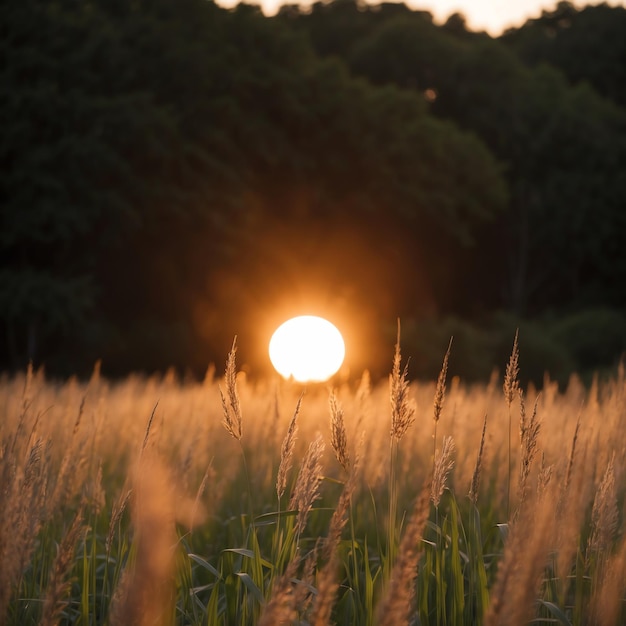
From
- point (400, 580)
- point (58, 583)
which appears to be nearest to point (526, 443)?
point (400, 580)

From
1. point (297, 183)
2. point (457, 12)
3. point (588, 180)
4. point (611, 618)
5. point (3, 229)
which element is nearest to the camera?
point (611, 618)

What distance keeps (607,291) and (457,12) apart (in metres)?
16.2

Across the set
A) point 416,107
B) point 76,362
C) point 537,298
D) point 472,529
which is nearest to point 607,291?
point 537,298

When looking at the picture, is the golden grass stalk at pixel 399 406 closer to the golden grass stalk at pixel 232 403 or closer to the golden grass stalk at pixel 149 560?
the golden grass stalk at pixel 232 403

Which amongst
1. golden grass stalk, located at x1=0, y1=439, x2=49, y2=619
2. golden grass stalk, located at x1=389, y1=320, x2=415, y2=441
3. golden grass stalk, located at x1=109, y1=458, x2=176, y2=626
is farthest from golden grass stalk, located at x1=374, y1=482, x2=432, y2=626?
golden grass stalk, located at x1=0, y1=439, x2=49, y2=619

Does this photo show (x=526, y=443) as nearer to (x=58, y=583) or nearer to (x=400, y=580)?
(x=400, y=580)

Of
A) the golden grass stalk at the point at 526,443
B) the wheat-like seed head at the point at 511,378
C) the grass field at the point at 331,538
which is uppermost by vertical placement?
the wheat-like seed head at the point at 511,378

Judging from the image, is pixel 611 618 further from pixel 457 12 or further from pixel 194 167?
pixel 457 12

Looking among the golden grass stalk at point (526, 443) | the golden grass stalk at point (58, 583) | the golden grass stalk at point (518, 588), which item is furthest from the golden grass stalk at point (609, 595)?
the golden grass stalk at point (58, 583)

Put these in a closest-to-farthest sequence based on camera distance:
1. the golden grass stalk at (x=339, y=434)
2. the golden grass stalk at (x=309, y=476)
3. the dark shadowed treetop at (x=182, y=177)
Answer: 1. the golden grass stalk at (x=309, y=476)
2. the golden grass stalk at (x=339, y=434)
3. the dark shadowed treetop at (x=182, y=177)

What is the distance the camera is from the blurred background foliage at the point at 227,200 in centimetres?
1827

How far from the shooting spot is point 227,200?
66.8 feet

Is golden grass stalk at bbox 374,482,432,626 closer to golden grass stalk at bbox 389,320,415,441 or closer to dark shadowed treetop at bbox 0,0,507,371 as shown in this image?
golden grass stalk at bbox 389,320,415,441

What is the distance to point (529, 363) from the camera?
2230 cm
